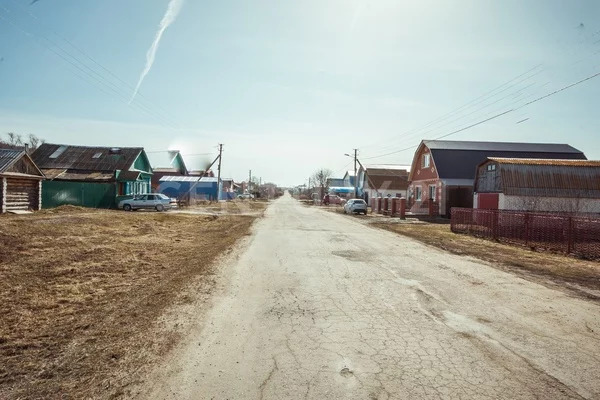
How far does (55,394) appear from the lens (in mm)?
3312

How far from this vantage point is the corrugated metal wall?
3017 cm

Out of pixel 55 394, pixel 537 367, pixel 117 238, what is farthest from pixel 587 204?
pixel 55 394

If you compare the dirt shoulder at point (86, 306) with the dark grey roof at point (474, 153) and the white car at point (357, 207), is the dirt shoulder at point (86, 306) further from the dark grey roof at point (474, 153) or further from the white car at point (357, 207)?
the dark grey roof at point (474, 153)

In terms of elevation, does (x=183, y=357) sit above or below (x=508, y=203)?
below

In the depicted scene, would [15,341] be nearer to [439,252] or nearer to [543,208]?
[439,252]

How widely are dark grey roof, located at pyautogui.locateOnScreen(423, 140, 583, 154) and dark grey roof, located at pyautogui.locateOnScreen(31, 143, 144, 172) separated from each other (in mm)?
31113

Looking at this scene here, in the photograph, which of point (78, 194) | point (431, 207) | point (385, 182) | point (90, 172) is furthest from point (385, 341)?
point (385, 182)

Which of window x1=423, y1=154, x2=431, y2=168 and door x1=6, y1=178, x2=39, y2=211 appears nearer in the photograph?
door x1=6, y1=178, x2=39, y2=211

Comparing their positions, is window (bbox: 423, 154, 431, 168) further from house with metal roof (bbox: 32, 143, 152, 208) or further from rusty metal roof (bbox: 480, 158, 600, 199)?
house with metal roof (bbox: 32, 143, 152, 208)

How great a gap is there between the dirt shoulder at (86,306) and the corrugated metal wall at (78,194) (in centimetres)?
2057

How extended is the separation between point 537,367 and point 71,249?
11.5m

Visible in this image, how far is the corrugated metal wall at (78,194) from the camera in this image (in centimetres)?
3017

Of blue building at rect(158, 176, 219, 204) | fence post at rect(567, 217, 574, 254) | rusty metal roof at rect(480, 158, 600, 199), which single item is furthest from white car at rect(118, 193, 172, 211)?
fence post at rect(567, 217, 574, 254)

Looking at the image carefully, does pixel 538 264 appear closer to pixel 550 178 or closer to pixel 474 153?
pixel 550 178
